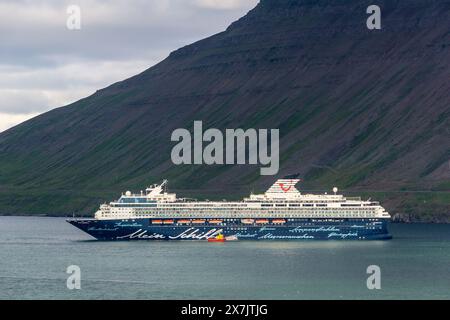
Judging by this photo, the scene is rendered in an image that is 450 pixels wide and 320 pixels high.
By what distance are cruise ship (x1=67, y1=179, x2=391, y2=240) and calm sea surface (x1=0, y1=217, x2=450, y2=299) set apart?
3.09 meters

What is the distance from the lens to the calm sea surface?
349 feet

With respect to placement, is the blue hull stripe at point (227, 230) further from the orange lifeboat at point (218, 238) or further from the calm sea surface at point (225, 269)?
the calm sea surface at point (225, 269)

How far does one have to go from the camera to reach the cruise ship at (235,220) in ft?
565

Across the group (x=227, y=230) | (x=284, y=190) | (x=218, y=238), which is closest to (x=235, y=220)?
(x=227, y=230)

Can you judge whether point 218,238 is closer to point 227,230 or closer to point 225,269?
point 227,230

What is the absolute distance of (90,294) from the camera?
4107 inches

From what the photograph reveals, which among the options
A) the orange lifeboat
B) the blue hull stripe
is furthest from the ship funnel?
the orange lifeboat

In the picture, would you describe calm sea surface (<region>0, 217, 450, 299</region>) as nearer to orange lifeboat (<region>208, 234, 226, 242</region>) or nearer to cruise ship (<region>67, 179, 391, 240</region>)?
cruise ship (<region>67, 179, 391, 240</region>)

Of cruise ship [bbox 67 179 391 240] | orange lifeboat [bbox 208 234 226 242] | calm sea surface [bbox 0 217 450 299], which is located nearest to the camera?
calm sea surface [bbox 0 217 450 299]

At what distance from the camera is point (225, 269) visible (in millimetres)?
127438

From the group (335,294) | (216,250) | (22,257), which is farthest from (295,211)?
(335,294)

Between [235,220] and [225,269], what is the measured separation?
45.4 metres
